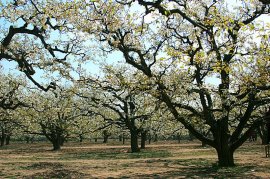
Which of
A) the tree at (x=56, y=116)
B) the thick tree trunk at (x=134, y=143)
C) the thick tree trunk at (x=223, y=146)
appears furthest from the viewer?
the tree at (x=56, y=116)

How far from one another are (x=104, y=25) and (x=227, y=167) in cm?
1224

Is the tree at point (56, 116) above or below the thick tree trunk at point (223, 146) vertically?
above

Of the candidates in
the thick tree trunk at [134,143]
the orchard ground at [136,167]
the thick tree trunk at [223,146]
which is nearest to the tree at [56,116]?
Result: the thick tree trunk at [134,143]

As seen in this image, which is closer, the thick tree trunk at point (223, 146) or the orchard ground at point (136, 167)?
the orchard ground at point (136, 167)

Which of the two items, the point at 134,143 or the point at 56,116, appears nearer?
the point at 134,143

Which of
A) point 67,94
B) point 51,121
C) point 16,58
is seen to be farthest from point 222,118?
point 51,121

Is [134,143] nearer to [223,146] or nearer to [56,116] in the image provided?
[56,116]

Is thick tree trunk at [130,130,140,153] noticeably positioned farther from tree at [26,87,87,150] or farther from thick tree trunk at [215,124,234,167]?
thick tree trunk at [215,124,234,167]

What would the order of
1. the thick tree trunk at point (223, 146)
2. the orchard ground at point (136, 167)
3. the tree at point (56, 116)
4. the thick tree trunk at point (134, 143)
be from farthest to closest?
1. the tree at point (56, 116)
2. the thick tree trunk at point (134, 143)
3. the thick tree trunk at point (223, 146)
4. the orchard ground at point (136, 167)

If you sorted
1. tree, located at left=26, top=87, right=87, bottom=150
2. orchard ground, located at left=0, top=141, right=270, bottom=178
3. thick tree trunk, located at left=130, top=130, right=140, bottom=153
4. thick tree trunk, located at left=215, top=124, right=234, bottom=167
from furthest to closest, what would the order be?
tree, located at left=26, top=87, right=87, bottom=150 → thick tree trunk, located at left=130, top=130, right=140, bottom=153 → thick tree trunk, located at left=215, top=124, right=234, bottom=167 → orchard ground, located at left=0, top=141, right=270, bottom=178

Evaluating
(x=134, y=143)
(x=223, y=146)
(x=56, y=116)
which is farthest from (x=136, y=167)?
(x=56, y=116)

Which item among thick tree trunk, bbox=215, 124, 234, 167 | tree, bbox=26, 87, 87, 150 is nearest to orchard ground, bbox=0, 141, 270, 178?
thick tree trunk, bbox=215, 124, 234, 167

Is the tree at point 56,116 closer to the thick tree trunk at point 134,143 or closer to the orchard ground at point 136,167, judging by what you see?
the thick tree trunk at point 134,143

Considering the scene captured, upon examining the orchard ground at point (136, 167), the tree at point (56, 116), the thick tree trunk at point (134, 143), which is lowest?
the orchard ground at point (136, 167)
